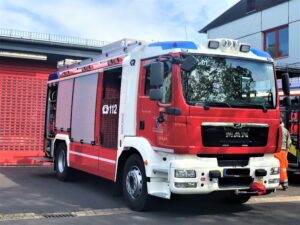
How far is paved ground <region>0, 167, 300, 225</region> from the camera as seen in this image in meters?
7.48

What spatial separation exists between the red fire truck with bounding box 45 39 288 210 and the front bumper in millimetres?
16

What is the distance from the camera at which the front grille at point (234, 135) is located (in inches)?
298

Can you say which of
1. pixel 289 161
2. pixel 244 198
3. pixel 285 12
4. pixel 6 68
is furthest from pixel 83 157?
pixel 285 12

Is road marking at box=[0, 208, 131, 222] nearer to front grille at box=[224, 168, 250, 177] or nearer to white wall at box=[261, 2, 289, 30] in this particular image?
front grille at box=[224, 168, 250, 177]

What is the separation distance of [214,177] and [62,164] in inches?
226

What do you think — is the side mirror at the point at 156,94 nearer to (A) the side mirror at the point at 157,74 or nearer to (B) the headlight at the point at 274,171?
(A) the side mirror at the point at 157,74

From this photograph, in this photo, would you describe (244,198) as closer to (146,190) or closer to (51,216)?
(146,190)

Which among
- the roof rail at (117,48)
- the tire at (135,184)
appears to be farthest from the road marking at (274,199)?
the roof rail at (117,48)

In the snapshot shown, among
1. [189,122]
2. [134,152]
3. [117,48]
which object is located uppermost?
[117,48]

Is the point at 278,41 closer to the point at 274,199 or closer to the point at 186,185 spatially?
the point at 274,199

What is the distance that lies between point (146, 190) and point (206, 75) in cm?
219

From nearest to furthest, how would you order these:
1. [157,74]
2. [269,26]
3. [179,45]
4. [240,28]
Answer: [157,74] < [179,45] < [269,26] < [240,28]

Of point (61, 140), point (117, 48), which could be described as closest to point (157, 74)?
point (117, 48)

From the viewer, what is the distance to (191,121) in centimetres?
740
